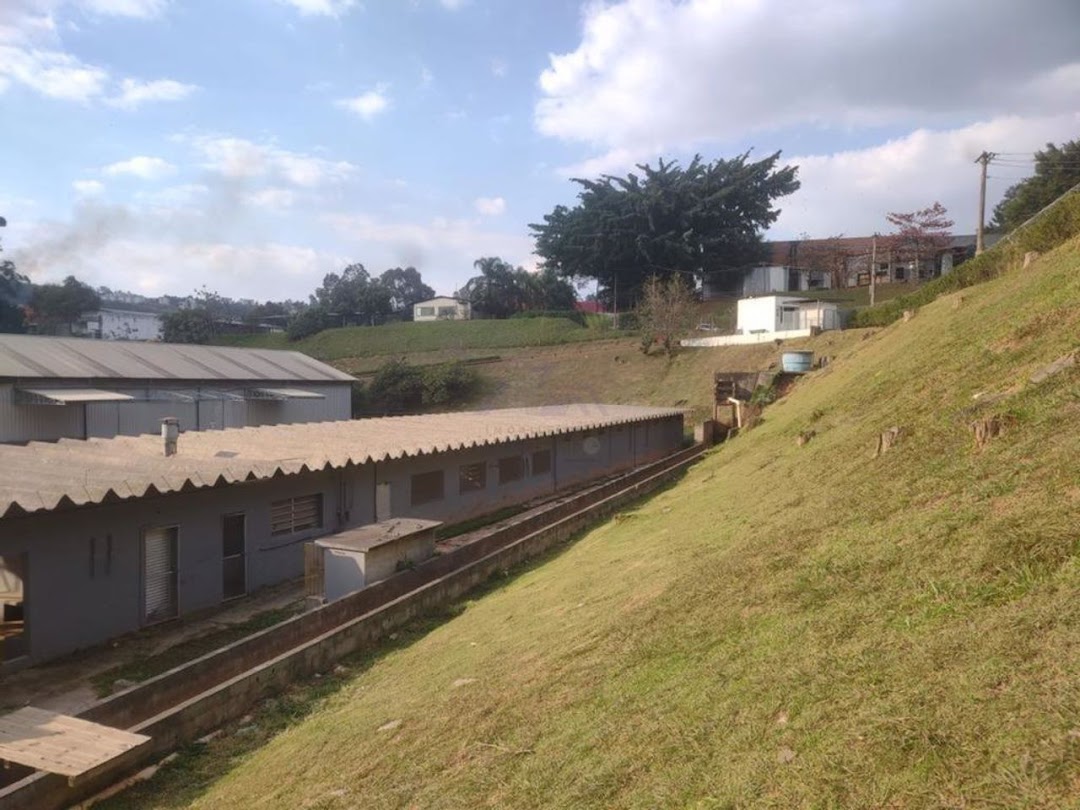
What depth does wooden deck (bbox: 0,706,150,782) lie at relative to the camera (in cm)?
663

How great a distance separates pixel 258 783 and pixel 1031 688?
242 inches

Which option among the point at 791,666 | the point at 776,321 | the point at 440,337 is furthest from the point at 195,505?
the point at 440,337

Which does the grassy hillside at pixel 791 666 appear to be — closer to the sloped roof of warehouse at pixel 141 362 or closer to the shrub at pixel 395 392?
the sloped roof of warehouse at pixel 141 362

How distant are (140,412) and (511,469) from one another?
17.1 metres

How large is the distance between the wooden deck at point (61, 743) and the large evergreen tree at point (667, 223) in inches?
2054

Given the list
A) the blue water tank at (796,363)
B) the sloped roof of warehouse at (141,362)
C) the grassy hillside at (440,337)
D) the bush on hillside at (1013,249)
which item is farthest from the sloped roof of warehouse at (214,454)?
the grassy hillside at (440,337)

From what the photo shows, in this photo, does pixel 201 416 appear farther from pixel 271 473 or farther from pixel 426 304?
pixel 426 304

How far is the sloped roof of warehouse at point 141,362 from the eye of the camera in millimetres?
28016

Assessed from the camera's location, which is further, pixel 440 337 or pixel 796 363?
pixel 440 337

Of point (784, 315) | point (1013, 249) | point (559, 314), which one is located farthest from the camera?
point (559, 314)

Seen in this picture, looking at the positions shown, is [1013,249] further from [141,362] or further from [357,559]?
[141,362]

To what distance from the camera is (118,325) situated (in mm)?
97250

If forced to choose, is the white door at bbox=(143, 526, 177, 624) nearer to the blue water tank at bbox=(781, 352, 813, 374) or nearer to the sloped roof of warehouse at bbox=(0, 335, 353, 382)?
the sloped roof of warehouse at bbox=(0, 335, 353, 382)

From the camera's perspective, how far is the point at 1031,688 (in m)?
3.65
